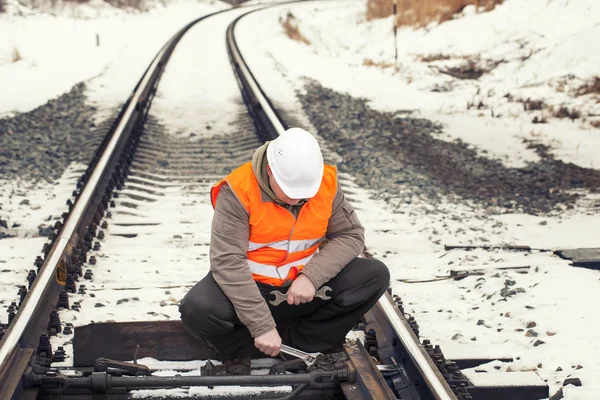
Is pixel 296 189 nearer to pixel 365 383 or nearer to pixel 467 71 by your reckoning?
pixel 365 383

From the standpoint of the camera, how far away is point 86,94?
44.6 ft

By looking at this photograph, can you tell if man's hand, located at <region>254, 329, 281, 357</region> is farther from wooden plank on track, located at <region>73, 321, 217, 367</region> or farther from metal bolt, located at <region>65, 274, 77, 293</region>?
metal bolt, located at <region>65, 274, 77, 293</region>

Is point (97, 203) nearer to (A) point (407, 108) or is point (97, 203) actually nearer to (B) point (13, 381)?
(B) point (13, 381)

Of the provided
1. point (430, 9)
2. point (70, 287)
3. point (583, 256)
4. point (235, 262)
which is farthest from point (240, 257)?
point (430, 9)

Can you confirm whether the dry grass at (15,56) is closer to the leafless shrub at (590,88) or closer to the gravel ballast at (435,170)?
the gravel ballast at (435,170)

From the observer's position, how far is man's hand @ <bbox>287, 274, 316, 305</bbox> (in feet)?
12.6

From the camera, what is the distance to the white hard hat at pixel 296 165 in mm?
3607

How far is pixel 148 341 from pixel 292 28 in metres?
25.2

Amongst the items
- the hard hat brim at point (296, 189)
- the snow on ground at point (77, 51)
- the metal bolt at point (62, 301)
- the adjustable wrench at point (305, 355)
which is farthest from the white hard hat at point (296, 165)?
the snow on ground at point (77, 51)

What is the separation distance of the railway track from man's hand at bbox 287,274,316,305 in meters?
0.30

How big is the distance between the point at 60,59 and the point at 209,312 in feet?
56.4

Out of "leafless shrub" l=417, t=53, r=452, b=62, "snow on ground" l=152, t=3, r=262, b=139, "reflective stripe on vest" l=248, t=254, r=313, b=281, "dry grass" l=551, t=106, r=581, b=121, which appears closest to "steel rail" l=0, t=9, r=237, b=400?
"reflective stripe on vest" l=248, t=254, r=313, b=281

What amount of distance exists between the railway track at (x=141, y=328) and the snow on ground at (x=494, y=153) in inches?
19.0

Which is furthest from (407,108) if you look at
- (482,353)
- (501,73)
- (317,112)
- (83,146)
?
(482,353)
